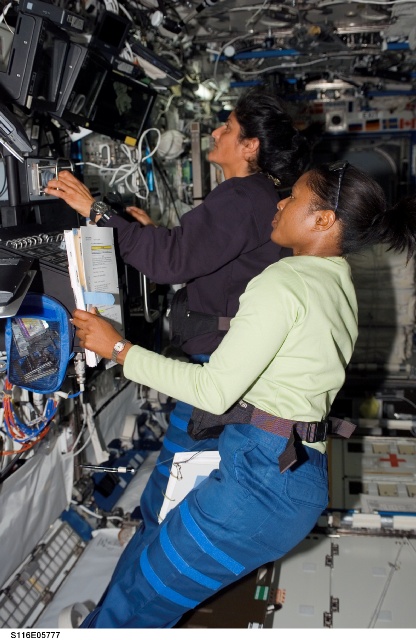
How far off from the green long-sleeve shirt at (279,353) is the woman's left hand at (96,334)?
0.29 feet

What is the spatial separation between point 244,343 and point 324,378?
36 cm

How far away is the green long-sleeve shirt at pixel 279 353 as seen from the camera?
1.79 m

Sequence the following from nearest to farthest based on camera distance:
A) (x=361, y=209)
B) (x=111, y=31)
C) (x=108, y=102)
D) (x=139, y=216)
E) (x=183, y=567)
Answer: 1. (x=361, y=209)
2. (x=183, y=567)
3. (x=139, y=216)
4. (x=111, y=31)
5. (x=108, y=102)

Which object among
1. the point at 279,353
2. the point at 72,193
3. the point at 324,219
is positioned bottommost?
the point at 279,353

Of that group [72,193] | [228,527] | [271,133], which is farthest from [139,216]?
[228,527]

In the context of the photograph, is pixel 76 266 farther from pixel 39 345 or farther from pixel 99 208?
pixel 39 345

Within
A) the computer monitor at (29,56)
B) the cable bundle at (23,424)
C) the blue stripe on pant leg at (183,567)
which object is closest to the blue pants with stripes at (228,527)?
the blue stripe on pant leg at (183,567)

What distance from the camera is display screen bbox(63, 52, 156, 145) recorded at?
286 centimetres

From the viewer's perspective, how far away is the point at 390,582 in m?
3.18

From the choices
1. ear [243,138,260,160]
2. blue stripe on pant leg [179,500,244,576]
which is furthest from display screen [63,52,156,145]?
blue stripe on pant leg [179,500,244,576]

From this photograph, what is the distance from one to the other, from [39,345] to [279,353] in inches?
40.6

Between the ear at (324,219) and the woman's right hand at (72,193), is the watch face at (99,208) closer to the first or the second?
the woman's right hand at (72,193)

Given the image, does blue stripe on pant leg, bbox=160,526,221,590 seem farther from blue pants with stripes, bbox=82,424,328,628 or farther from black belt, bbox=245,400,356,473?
black belt, bbox=245,400,356,473

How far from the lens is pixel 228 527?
202 centimetres
